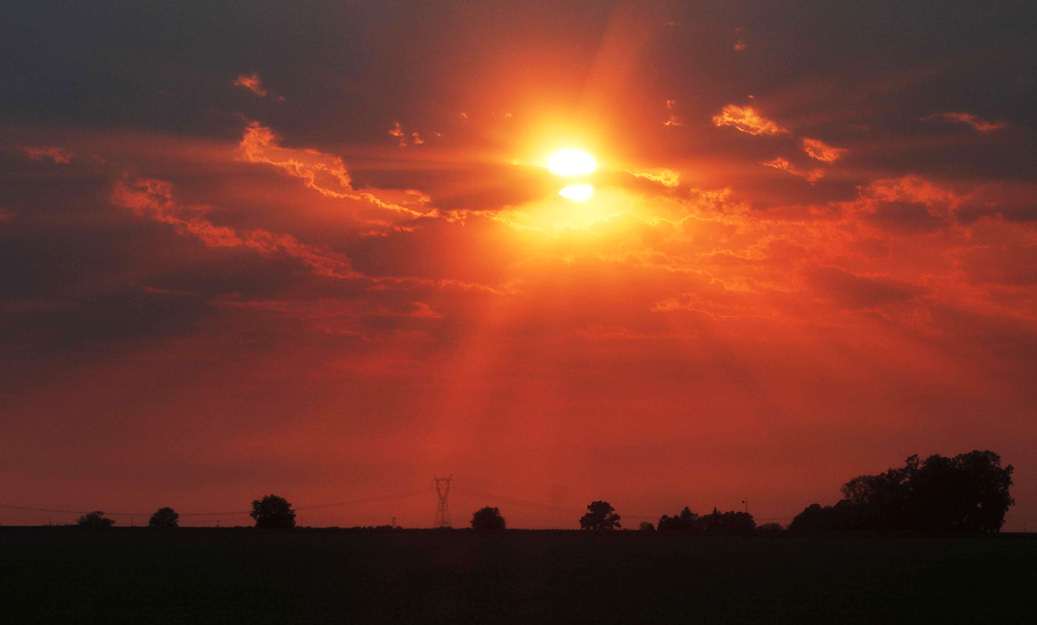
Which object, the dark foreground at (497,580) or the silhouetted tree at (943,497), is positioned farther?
the silhouetted tree at (943,497)

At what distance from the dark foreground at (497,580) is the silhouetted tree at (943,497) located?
180 feet

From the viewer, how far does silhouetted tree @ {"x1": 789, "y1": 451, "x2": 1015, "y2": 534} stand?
171125 millimetres

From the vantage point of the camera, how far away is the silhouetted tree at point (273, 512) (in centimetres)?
18650

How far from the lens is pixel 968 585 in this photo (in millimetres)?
86312

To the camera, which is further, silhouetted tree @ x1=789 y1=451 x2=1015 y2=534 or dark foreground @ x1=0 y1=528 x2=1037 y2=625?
silhouetted tree @ x1=789 y1=451 x2=1015 y2=534

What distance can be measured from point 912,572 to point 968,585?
18.6ft

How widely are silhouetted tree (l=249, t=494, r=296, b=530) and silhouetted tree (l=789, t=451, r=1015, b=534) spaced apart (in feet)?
268

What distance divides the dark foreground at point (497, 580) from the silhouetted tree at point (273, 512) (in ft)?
228

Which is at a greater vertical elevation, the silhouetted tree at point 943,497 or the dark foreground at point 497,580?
the silhouetted tree at point 943,497

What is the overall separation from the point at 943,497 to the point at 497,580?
110 meters

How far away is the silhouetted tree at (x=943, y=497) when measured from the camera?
171 m

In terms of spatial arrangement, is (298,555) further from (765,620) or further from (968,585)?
(968,585)

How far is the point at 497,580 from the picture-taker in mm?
85000

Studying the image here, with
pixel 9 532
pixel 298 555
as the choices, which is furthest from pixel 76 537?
pixel 298 555
